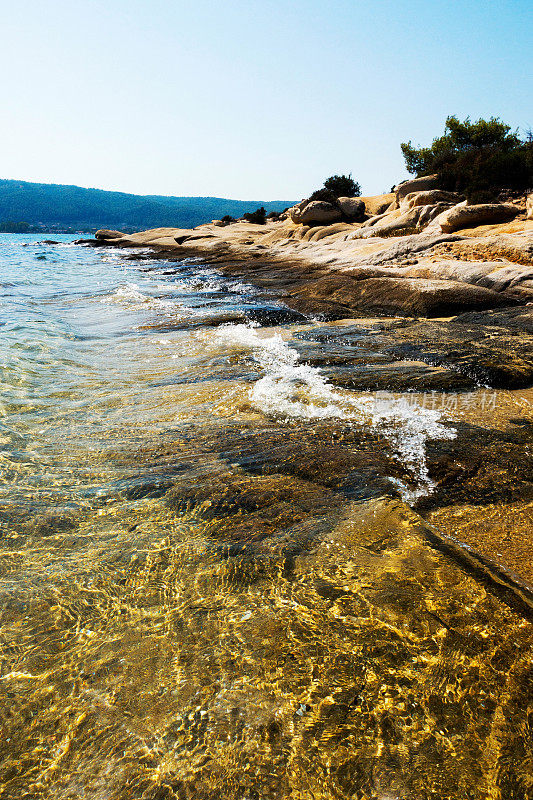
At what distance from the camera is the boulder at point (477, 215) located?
12398 mm

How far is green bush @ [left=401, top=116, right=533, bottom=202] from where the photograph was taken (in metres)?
15.6

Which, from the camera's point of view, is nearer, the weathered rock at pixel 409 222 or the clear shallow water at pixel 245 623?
the clear shallow water at pixel 245 623

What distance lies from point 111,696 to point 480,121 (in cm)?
3325

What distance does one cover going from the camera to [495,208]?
12422 mm

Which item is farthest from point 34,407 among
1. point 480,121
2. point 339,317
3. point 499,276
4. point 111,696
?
point 480,121

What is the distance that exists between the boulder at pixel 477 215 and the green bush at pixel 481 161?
1811 mm

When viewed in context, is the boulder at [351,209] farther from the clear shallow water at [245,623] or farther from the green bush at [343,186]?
the clear shallow water at [245,623]

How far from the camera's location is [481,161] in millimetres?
17641

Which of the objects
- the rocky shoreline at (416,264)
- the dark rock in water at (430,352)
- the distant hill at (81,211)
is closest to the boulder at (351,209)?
the rocky shoreline at (416,264)

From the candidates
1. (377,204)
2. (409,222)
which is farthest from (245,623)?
(377,204)

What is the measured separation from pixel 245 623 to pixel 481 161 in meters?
21.3

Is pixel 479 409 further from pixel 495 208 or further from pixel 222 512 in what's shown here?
pixel 495 208

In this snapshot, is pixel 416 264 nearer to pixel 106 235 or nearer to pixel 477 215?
pixel 477 215

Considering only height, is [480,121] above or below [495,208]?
above
